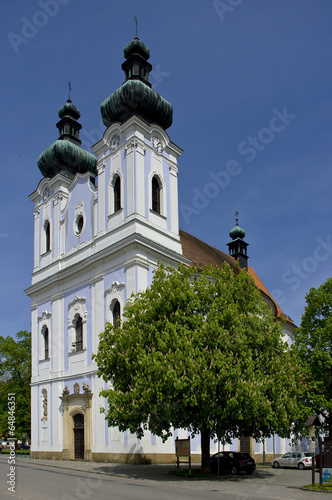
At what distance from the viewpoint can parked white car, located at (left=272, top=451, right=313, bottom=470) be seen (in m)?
26.5

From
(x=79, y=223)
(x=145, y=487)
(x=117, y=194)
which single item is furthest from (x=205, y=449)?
(x=79, y=223)

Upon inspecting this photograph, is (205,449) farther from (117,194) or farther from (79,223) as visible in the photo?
(79,223)

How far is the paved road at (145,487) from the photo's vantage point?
12709 millimetres

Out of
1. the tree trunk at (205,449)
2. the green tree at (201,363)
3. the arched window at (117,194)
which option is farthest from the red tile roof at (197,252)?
the tree trunk at (205,449)

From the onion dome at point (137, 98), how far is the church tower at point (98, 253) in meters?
0.06

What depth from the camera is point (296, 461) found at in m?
27.0

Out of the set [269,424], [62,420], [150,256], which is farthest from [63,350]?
Answer: [269,424]

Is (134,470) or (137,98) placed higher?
(137,98)

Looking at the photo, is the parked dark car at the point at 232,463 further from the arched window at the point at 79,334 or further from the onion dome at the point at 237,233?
the onion dome at the point at 237,233

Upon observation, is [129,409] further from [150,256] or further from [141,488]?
[150,256]

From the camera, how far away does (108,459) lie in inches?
967

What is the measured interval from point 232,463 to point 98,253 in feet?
41.0

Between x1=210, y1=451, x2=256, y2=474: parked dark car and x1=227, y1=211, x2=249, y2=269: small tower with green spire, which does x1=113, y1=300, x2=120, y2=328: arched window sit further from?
x1=227, y1=211, x2=249, y2=269: small tower with green spire

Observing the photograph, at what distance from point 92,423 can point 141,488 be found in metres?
12.1
